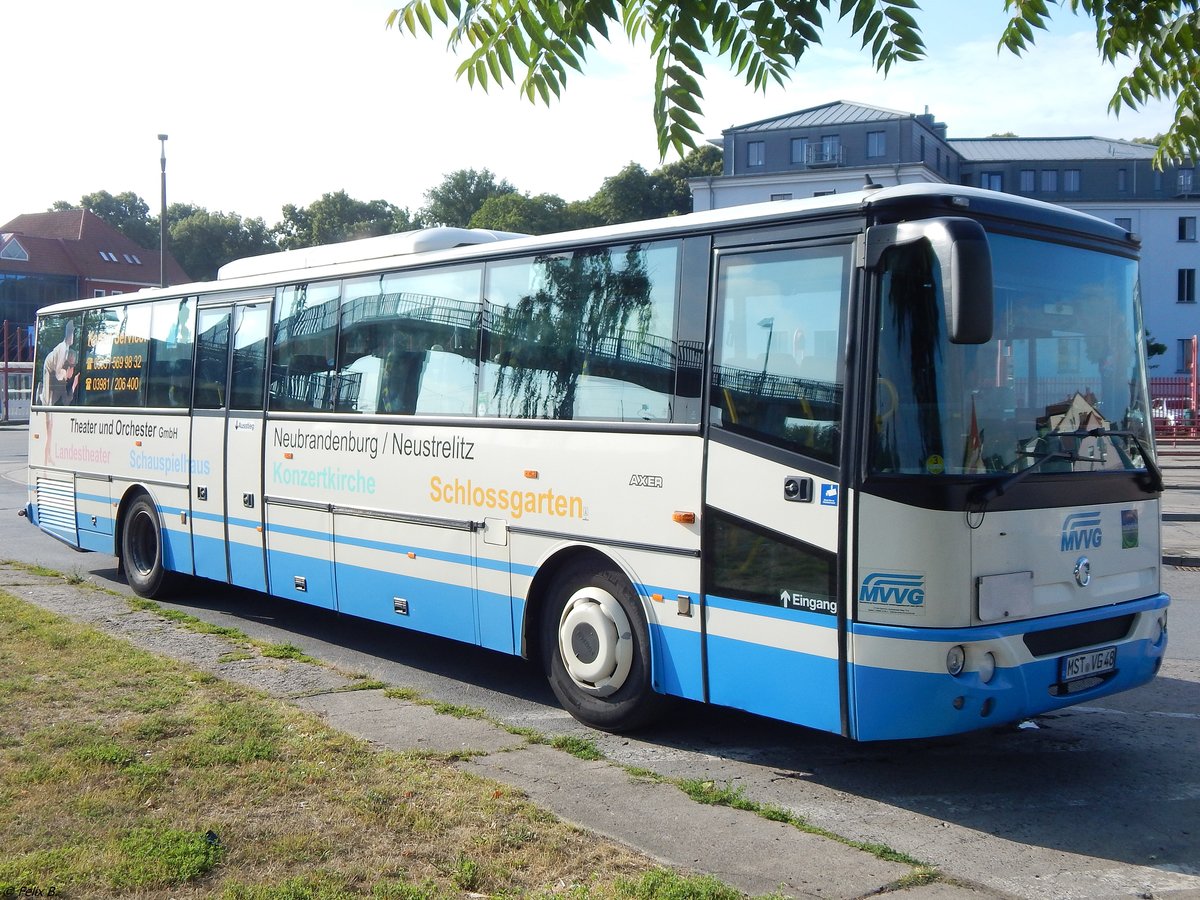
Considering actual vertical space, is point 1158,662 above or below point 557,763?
above

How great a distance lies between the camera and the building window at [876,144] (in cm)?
6300

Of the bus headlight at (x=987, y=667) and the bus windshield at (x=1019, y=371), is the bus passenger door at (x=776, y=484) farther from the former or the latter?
the bus headlight at (x=987, y=667)

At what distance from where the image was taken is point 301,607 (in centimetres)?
1198

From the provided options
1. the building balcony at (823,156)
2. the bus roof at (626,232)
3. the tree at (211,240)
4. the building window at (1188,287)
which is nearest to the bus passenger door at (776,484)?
the bus roof at (626,232)

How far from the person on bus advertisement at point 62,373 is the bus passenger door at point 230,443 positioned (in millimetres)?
3019

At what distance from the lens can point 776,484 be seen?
6.18 metres

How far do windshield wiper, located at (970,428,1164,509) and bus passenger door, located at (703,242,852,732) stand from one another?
2.31 ft

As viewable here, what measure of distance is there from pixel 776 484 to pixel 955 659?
1253mm

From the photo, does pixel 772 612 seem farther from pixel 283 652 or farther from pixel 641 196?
pixel 641 196

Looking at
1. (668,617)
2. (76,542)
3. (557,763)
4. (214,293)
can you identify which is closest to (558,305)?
(668,617)

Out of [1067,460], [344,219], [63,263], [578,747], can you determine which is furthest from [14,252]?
[1067,460]

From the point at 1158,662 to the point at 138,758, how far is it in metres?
5.64

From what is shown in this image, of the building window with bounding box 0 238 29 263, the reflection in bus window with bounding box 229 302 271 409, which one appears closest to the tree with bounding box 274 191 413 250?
the building window with bounding box 0 238 29 263

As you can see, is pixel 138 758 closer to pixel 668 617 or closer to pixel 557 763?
pixel 557 763
